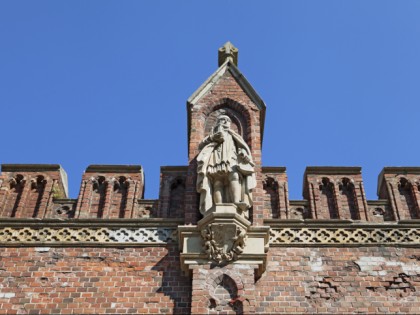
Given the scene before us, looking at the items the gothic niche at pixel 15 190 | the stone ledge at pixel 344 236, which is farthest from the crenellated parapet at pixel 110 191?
the stone ledge at pixel 344 236

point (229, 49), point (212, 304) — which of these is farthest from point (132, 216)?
point (229, 49)

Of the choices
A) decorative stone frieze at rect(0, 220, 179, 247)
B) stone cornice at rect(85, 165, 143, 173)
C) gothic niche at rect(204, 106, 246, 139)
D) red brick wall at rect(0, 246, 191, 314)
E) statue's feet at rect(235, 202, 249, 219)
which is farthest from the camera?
gothic niche at rect(204, 106, 246, 139)

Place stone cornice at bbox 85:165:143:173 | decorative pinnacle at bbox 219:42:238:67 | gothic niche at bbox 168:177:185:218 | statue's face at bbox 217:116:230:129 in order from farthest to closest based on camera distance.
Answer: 1. decorative pinnacle at bbox 219:42:238:67
2. stone cornice at bbox 85:165:143:173
3. statue's face at bbox 217:116:230:129
4. gothic niche at bbox 168:177:185:218

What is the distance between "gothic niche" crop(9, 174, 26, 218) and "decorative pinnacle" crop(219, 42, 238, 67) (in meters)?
4.54

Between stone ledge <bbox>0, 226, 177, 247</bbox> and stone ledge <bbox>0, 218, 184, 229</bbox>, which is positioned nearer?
stone ledge <bbox>0, 226, 177, 247</bbox>

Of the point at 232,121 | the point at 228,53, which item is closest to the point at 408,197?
the point at 232,121

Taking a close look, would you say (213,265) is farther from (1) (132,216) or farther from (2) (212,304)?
(1) (132,216)

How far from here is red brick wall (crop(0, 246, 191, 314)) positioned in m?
9.59

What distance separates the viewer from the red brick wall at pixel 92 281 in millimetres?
9586

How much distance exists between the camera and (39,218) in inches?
428

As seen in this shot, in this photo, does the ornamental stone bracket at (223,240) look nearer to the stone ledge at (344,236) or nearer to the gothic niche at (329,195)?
the stone ledge at (344,236)

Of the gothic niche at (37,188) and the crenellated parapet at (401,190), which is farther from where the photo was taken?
the gothic niche at (37,188)

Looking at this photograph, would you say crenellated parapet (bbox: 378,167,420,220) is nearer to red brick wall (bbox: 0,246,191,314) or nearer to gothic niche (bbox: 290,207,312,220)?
gothic niche (bbox: 290,207,312,220)

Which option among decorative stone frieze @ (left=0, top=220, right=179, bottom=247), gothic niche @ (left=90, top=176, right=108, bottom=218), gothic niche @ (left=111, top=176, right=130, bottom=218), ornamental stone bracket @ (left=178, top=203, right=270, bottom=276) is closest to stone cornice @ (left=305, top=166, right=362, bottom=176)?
ornamental stone bracket @ (left=178, top=203, right=270, bottom=276)
